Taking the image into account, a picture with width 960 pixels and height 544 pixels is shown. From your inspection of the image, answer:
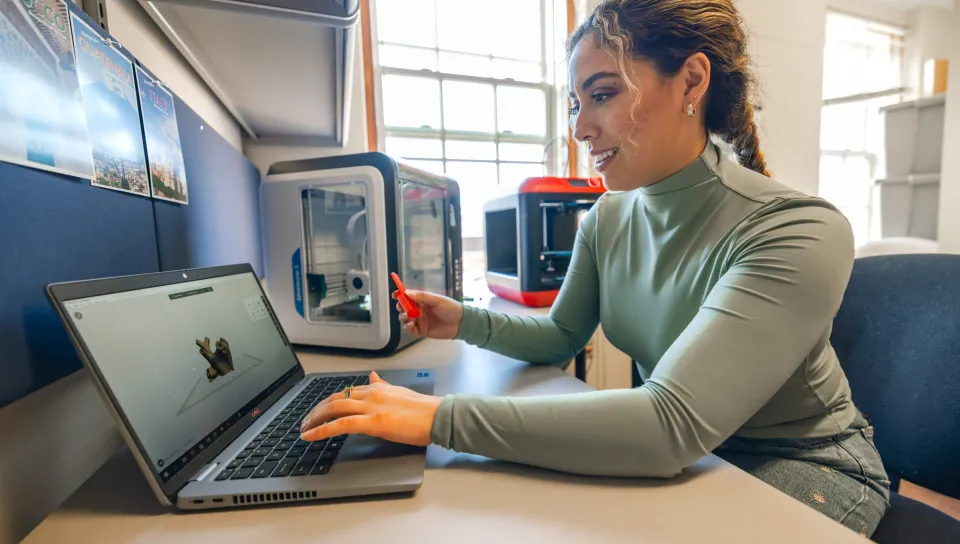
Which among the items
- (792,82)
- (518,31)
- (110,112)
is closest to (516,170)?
(518,31)

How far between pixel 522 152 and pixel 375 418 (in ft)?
7.15

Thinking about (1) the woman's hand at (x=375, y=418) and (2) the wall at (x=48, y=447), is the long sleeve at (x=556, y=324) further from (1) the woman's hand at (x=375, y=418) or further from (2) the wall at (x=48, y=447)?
(2) the wall at (x=48, y=447)

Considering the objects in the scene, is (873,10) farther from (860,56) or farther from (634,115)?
(634,115)

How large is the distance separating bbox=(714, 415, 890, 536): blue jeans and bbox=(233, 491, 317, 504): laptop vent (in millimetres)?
591

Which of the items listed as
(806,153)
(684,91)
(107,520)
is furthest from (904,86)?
(107,520)

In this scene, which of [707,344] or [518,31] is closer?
[707,344]

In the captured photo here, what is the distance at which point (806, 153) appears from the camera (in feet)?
8.22

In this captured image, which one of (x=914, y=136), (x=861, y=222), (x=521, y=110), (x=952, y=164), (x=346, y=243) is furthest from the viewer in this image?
(x=861, y=222)

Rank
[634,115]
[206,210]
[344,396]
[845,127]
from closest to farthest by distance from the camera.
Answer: [344,396]
[634,115]
[206,210]
[845,127]

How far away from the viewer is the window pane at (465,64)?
7.60 ft

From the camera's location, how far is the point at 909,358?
754mm

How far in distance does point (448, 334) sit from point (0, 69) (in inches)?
27.5

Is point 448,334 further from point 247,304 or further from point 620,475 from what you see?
point 620,475

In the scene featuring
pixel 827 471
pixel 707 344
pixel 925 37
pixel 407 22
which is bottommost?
pixel 827 471
